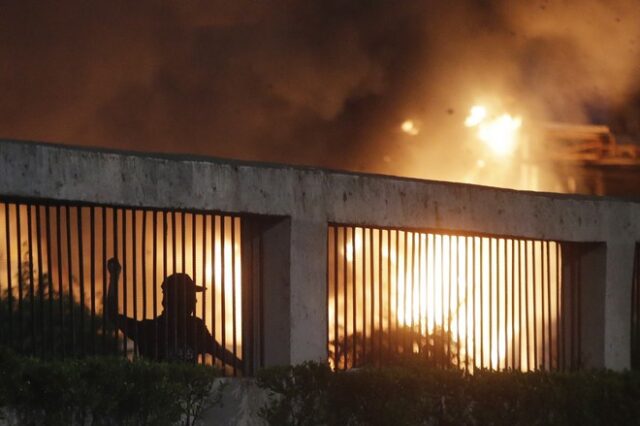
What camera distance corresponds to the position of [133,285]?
45.0ft

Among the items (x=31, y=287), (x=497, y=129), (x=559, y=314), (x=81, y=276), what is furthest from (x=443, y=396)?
(x=497, y=129)

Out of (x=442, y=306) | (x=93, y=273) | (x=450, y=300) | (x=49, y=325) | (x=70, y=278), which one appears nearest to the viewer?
(x=49, y=325)

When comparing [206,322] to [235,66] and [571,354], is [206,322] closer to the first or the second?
[571,354]

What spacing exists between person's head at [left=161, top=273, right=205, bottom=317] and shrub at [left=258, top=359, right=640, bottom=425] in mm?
1091

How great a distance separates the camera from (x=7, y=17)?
3597 centimetres

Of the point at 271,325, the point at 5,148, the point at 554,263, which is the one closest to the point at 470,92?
the point at 554,263

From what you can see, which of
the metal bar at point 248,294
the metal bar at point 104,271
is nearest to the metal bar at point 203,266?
the metal bar at point 248,294

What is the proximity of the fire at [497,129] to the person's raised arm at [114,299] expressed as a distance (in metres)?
26.1

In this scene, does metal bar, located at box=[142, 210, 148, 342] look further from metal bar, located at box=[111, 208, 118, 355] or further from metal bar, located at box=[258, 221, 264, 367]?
metal bar, located at box=[258, 221, 264, 367]

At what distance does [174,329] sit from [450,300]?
11.9 ft

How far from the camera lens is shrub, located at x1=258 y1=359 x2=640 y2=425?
13.6 metres

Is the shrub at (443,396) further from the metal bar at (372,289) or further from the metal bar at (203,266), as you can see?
the metal bar at (203,266)

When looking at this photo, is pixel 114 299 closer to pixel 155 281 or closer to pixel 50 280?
pixel 155 281

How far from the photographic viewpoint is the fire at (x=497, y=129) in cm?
3906
